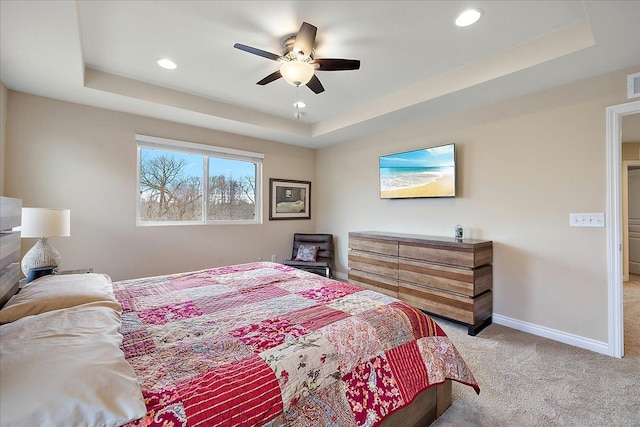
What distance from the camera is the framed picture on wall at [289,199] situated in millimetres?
4863

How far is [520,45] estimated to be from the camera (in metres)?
2.40

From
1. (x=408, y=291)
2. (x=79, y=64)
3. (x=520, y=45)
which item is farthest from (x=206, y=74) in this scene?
(x=408, y=291)

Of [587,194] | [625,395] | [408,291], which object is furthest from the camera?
[408,291]

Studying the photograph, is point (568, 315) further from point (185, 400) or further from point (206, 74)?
point (206, 74)

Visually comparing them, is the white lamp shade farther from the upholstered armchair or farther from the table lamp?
the upholstered armchair

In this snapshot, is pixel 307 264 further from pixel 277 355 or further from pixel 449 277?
pixel 277 355

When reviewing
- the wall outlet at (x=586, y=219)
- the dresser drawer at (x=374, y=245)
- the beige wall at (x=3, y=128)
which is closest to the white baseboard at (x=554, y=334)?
the wall outlet at (x=586, y=219)

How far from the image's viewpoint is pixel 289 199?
5.10 m

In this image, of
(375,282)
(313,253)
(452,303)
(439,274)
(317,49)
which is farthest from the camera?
(313,253)

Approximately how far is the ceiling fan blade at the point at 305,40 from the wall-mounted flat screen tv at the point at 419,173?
2130mm

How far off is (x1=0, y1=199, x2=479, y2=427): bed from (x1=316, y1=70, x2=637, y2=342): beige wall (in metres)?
1.76

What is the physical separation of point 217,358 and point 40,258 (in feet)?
7.51

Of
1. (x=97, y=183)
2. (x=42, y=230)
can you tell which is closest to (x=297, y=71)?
(x=42, y=230)

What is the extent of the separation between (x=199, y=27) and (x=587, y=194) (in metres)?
3.60
